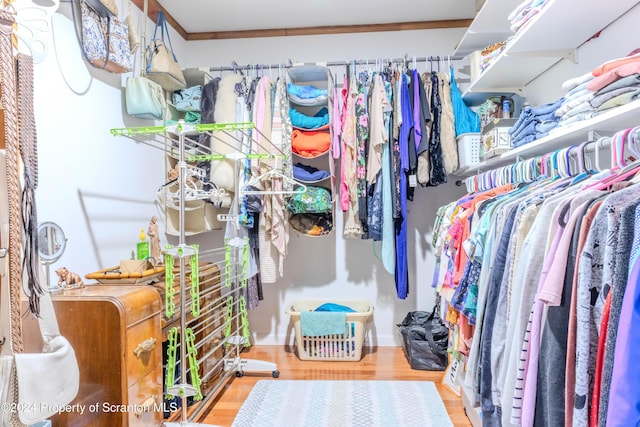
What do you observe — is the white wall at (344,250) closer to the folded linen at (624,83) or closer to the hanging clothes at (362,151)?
the hanging clothes at (362,151)

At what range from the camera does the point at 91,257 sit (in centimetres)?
198

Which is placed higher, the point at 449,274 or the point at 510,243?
the point at 510,243

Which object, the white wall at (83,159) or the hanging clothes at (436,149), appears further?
the hanging clothes at (436,149)

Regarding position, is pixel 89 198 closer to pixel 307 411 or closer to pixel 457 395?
pixel 307 411

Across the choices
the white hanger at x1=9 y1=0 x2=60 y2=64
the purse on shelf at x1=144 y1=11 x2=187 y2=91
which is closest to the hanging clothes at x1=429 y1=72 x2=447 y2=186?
the purse on shelf at x1=144 y1=11 x2=187 y2=91

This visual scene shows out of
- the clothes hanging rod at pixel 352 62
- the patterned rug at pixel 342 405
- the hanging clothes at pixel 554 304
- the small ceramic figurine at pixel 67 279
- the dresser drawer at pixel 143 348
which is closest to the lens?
the hanging clothes at pixel 554 304

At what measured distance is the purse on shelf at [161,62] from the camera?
2412 millimetres

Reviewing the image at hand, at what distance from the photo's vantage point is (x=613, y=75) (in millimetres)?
A: 1210

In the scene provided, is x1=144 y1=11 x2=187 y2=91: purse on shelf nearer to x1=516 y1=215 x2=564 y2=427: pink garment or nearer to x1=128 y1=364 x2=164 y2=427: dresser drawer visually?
x1=128 y1=364 x2=164 y2=427: dresser drawer

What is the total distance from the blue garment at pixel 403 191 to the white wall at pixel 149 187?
15.8 inches

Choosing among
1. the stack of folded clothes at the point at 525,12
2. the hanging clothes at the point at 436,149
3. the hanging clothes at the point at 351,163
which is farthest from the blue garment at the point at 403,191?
the stack of folded clothes at the point at 525,12

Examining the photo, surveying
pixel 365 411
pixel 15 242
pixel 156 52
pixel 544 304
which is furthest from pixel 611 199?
pixel 156 52

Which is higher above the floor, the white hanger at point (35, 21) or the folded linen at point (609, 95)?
the white hanger at point (35, 21)

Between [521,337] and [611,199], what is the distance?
1.33ft
